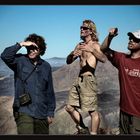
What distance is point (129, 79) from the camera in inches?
227

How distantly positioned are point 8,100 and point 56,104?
606 mm

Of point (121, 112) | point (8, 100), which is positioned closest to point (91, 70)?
point (121, 112)

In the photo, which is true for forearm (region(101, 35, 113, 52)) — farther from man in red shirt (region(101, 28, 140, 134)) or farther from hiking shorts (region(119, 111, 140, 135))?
hiking shorts (region(119, 111, 140, 135))

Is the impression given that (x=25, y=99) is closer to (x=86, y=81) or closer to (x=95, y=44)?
(x=86, y=81)

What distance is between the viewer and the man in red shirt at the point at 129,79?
5.73 meters

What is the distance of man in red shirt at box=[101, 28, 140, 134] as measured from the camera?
5734 millimetres

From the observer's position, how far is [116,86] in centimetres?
586

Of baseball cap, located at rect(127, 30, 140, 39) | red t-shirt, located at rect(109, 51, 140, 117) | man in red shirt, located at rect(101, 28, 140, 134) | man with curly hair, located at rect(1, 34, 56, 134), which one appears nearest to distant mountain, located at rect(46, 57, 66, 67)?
man with curly hair, located at rect(1, 34, 56, 134)

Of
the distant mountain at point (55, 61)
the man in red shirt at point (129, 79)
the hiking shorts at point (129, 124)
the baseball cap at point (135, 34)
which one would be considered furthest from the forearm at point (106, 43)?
the hiking shorts at point (129, 124)

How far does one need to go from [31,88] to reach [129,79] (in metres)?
1.21

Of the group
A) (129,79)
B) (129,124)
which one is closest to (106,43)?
(129,79)

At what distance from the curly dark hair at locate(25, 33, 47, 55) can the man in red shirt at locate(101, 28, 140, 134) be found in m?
0.74
